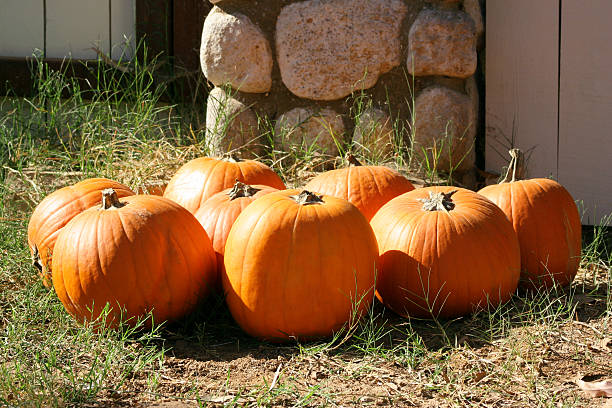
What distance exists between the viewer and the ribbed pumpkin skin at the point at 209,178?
9.44ft

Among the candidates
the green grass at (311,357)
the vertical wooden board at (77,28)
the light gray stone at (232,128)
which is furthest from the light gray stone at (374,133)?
the vertical wooden board at (77,28)

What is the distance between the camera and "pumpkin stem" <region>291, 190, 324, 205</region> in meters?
2.30

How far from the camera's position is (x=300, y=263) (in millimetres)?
2191

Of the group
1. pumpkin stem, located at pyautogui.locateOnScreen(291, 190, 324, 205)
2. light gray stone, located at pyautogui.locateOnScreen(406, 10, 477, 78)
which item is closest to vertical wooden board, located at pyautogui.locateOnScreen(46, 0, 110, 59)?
light gray stone, located at pyautogui.locateOnScreen(406, 10, 477, 78)

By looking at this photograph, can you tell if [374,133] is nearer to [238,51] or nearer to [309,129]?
[309,129]

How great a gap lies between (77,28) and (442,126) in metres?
2.55

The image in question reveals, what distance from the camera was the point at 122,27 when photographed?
15.4 feet

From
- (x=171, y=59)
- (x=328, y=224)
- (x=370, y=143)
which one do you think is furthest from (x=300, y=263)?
(x=171, y=59)

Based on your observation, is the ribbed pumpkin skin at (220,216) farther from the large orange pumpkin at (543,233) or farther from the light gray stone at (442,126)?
the light gray stone at (442,126)

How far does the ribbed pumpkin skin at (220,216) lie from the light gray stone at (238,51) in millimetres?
1301

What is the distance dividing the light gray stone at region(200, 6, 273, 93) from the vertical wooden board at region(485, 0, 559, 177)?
1258mm

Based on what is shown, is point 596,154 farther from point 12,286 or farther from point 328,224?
point 12,286

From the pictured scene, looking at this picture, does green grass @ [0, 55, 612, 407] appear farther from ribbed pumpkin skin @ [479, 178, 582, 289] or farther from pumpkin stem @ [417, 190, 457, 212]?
pumpkin stem @ [417, 190, 457, 212]

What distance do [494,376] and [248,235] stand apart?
33.7 inches
